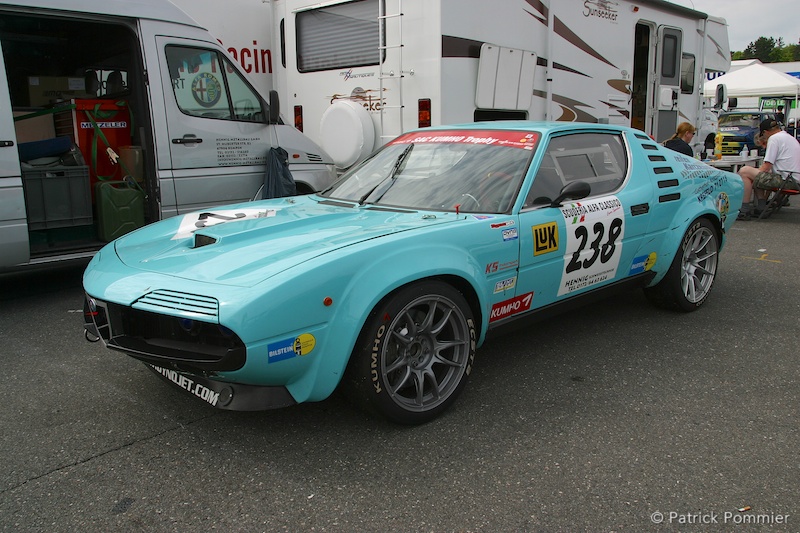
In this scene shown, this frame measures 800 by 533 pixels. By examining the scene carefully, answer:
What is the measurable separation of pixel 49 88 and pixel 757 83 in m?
27.1

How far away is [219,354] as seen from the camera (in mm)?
2578

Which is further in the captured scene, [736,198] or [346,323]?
[736,198]

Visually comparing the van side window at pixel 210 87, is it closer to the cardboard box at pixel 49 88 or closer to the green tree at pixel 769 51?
the cardboard box at pixel 49 88

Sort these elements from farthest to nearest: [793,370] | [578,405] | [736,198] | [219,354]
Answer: [736,198] → [793,370] → [578,405] → [219,354]

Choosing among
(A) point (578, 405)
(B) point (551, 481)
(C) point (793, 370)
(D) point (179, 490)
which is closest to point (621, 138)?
(C) point (793, 370)

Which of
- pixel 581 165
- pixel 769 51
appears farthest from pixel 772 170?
pixel 769 51

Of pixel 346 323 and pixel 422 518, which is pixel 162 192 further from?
pixel 422 518

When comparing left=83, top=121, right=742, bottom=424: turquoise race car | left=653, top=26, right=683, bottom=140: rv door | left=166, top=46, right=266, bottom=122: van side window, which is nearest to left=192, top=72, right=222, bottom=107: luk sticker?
left=166, top=46, right=266, bottom=122: van side window

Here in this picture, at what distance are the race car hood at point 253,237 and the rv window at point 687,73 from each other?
8.78 meters

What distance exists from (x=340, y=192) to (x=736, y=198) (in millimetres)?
3233

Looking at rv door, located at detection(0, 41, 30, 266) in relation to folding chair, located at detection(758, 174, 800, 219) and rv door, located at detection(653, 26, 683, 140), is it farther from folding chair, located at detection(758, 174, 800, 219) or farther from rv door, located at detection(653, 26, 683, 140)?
folding chair, located at detection(758, 174, 800, 219)

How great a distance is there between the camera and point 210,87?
246 inches

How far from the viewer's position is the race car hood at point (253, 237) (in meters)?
2.80

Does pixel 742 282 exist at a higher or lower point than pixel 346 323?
lower
